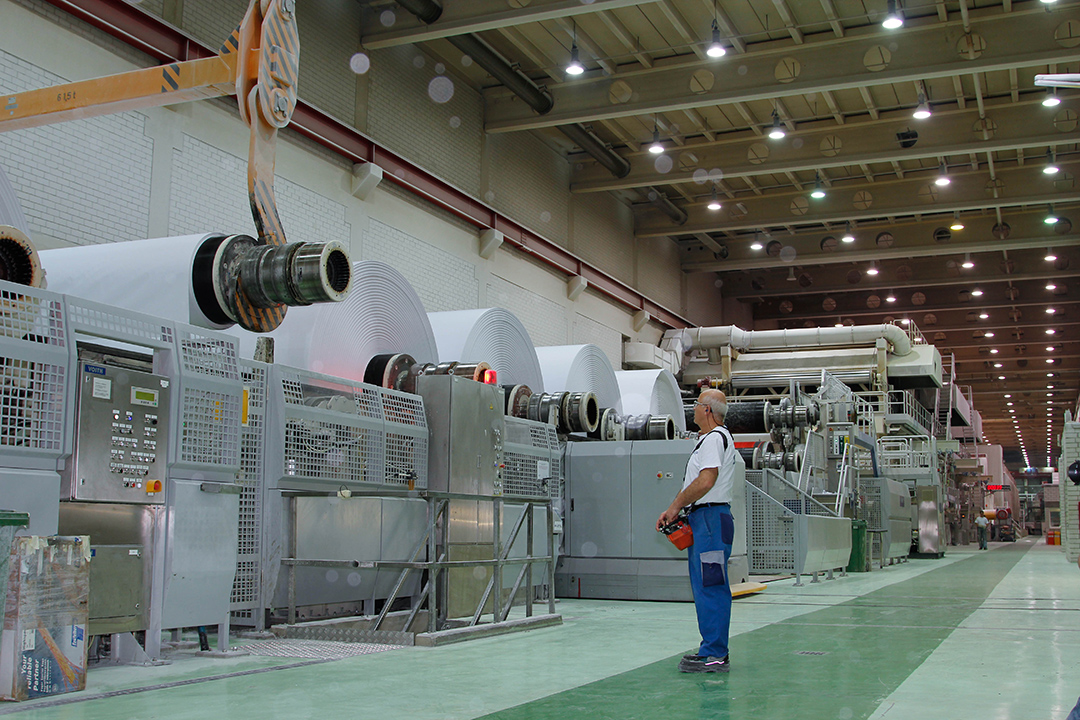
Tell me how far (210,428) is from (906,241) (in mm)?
25410

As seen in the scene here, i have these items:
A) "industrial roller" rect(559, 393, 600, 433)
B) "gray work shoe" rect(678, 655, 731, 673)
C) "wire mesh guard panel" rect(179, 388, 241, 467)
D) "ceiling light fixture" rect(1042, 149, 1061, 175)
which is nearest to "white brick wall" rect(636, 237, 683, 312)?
"ceiling light fixture" rect(1042, 149, 1061, 175)

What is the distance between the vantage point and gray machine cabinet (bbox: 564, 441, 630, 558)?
38.1ft

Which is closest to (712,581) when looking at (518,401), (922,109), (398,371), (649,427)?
(398,371)

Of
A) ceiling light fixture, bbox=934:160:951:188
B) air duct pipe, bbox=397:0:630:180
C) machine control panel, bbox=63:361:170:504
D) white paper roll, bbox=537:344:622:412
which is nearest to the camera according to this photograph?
machine control panel, bbox=63:361:170:504

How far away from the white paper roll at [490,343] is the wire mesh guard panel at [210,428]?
19.9 ft

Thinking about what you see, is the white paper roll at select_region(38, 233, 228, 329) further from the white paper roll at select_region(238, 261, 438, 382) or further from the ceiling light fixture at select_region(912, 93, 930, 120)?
the ceiling light fixture at select_region(912, 93, 930, 120)

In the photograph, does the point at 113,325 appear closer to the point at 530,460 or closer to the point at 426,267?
the point at 530,460

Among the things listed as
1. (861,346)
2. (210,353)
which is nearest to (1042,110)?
(861,346)

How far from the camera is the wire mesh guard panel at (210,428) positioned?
616 centimetres

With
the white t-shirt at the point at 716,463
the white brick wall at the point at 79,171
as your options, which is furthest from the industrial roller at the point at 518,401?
the white t-shirt at the point at 716,463

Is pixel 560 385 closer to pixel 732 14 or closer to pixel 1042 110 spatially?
pixel 732 14

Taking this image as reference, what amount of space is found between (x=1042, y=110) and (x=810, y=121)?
4.63 m

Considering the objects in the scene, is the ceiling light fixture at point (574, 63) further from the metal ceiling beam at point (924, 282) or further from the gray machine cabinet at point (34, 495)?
the gray machine cabinet at point (34, 495)

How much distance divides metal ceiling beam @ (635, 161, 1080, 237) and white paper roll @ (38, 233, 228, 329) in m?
18.9
